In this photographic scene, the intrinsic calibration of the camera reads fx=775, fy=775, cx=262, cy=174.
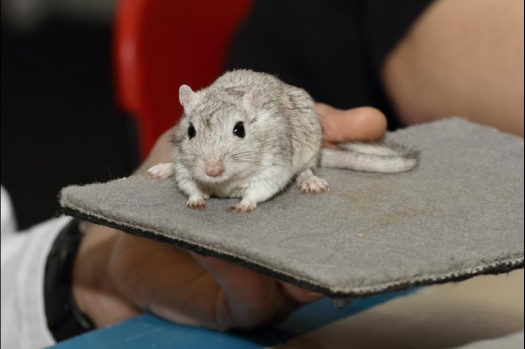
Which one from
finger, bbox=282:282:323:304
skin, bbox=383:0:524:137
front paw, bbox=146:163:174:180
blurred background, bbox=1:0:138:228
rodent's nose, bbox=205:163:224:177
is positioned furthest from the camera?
blurred background, bbox=1:0:138:228

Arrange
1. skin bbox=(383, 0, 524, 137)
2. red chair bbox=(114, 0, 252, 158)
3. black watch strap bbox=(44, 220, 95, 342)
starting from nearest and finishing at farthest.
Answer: black watch strap bbox=(44, 220, 95, 342), skin bbox=(383, 0, 524, 137), red chair bbox=(114, 0, 252, 158)

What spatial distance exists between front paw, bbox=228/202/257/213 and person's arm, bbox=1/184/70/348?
55cm

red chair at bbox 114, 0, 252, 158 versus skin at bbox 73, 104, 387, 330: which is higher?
red chair at bbox 114, 0, 252, 158

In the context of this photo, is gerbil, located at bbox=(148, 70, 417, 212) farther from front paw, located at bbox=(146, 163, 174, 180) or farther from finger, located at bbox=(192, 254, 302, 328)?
finger, located at bbox=(192, 254, 302, 328)

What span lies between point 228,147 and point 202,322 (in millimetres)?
331

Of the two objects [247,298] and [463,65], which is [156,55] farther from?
[247,298]

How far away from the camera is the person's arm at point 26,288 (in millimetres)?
1240

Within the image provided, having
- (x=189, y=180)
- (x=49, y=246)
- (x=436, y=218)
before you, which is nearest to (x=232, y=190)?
(x=189, y=180)

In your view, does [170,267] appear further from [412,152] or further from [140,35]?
[140,35]

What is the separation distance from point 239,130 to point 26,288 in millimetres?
635

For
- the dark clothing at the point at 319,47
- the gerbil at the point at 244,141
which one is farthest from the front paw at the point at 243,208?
the dark clothing at the point at 319,47

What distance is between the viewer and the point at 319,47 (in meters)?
1.90

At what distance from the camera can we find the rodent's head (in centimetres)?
79

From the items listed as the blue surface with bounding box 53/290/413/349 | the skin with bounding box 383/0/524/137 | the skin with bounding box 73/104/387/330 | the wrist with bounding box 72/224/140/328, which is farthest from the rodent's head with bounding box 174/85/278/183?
the skin with bounding box 383/0/524/137
